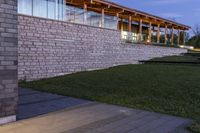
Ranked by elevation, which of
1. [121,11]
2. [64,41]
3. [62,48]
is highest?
[121,11]

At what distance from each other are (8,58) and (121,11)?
823 inches

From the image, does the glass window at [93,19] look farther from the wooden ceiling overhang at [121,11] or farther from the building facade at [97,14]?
the wooden ceiling overhang at [121,11]

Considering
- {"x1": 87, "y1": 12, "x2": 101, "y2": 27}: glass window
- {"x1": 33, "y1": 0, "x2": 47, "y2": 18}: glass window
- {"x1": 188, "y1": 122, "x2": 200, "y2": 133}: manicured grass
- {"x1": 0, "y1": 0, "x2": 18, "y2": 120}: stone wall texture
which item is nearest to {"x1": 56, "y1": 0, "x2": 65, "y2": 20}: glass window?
{"x1": 33, "y1": 0, "x2": 47, "y2": 18}: glass window

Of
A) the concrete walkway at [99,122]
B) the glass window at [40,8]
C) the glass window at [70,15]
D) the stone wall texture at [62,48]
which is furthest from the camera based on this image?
the glass window at [70,15]

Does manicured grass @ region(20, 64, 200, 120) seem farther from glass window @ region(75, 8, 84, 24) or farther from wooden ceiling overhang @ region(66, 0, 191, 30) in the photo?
wooden ceiling overhang @ region(66, 0, 191, 30)

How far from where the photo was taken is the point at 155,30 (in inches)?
1508

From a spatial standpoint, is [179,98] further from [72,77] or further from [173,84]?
[72,77]

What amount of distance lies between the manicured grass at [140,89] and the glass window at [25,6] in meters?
3.11

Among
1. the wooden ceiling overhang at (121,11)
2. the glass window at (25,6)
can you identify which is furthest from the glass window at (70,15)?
the wooden ceiling overhang at (121,11)

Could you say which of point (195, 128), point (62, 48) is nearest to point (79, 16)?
point (62, 48)

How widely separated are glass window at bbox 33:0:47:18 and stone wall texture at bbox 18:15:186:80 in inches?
15.7

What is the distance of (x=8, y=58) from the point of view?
268 inches

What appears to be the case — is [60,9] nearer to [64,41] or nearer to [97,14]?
[64,41]

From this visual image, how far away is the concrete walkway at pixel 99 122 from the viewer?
6.61 metres
